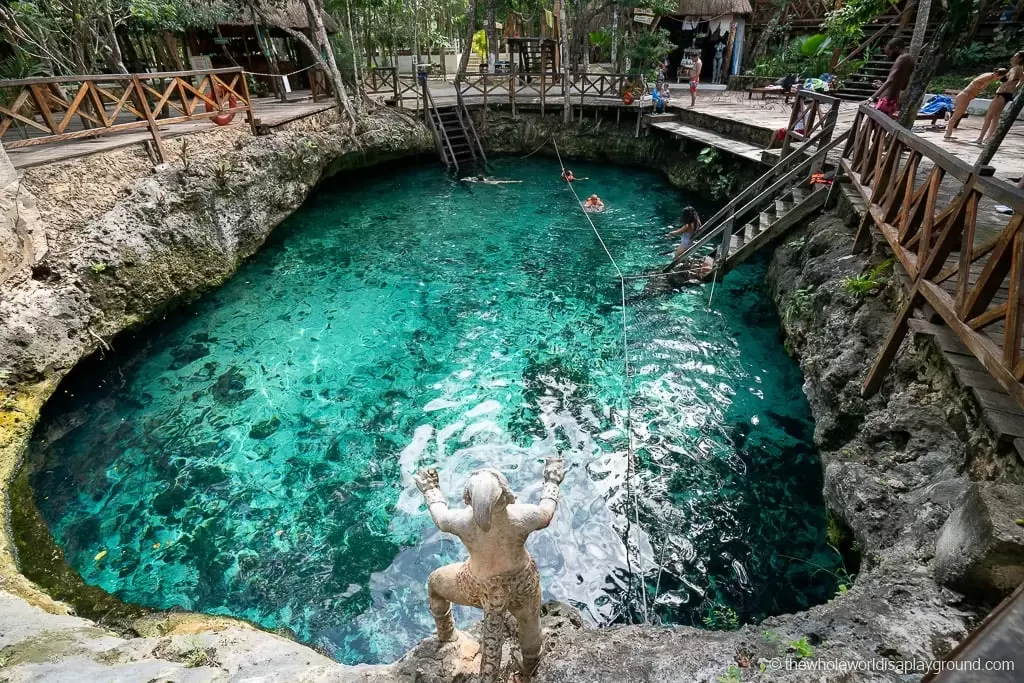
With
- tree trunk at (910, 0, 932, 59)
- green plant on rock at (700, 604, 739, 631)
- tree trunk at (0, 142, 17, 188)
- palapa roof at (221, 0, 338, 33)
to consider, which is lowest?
green plant on rock at (700, 604, 739, 631)

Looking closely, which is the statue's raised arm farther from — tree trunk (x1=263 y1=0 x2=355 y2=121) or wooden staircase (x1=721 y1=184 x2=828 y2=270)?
tree trunk (x1=263 y1=0 x2=355 y2=121)

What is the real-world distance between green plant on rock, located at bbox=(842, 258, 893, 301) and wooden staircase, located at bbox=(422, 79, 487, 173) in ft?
A: 48.7

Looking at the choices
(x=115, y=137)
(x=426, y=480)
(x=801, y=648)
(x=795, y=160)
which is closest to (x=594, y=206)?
(x=795, y=160)

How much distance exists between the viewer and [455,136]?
1970 centimetres

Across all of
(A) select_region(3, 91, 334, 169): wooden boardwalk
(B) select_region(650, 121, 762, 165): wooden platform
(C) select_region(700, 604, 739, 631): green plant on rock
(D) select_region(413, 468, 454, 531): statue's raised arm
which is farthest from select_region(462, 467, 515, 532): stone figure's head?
(B) select_region(650, 121, 762, 165): wooden platform

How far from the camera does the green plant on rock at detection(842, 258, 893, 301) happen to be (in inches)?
248

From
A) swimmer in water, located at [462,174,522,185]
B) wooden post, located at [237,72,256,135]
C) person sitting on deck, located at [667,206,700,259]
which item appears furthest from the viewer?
swimmer in water, located at [462,174,522,185]

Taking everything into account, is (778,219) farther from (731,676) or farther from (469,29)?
(469,29)

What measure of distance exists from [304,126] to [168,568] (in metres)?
13.2

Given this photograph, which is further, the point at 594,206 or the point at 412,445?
the point at 594,206

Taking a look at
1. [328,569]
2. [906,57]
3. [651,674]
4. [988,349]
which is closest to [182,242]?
[328,569]

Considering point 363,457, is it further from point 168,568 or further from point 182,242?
point 182,242

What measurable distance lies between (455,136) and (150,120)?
1184 cm

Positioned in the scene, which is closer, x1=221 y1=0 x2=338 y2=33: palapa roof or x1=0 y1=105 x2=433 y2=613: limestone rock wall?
x1=0 y1=105 x2=433 y2=613: limestone rock wall
